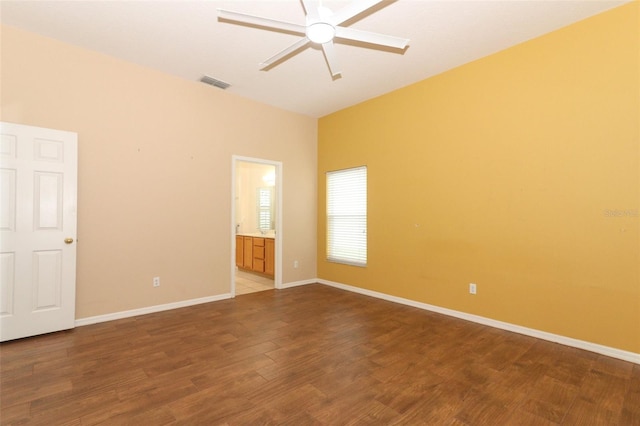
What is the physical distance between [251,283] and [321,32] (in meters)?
4.56

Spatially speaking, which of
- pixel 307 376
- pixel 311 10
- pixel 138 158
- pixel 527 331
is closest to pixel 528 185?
pixel 527 331

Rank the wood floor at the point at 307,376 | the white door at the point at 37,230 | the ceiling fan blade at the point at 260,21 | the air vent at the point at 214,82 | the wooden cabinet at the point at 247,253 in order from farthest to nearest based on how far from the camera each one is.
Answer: the wooden cabinet at the point at 247,253, the air vent at the point at 214,82, the white door at the point at 37,230, the ceiling fan blade at the point at 260,21, the wood floor at the point at 307,376

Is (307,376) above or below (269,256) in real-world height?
below

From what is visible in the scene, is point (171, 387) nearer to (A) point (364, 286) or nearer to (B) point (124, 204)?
(B) point (124, 204)

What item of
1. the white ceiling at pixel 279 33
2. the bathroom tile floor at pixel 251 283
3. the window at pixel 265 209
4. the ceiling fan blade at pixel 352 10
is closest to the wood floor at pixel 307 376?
the bathroom tile floor at pixel 251 283

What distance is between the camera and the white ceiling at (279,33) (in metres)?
2.70

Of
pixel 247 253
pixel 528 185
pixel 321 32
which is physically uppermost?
pixel 321 32

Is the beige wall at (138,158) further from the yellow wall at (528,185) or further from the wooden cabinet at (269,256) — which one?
the yellow wall at (528,185)

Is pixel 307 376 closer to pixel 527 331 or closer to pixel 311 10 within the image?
pixel 527 331

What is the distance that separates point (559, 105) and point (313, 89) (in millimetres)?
3007

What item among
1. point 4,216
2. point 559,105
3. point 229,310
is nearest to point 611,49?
point 559,105

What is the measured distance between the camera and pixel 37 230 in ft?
10.1

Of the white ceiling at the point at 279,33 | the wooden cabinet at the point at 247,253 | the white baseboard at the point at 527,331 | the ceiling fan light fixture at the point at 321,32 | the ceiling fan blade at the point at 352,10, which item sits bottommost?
the white baseboard at the point at 527,331

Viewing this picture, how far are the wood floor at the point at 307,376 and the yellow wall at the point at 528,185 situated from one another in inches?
18.2
